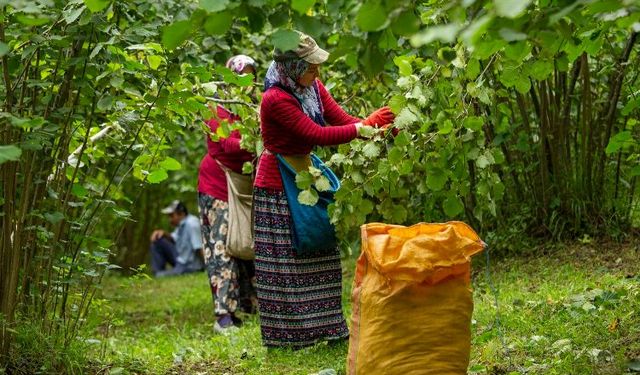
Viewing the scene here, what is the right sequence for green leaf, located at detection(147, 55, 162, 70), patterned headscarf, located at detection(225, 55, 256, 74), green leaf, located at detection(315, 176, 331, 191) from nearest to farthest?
green leaf, located at detection(147, 55, 162, 70) < green leaf, located at detection(315, 176, 331, 191) < patterned headscarf, located at detection(225, 55, 256, 74)

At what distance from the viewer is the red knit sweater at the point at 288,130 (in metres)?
5.02

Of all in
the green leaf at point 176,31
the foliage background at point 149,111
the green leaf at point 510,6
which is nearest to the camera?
the green leaf at point 510,6

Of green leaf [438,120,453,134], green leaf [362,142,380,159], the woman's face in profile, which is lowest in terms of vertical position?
green leaf [362,142,380,159]

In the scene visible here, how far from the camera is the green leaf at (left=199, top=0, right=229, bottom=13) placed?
276 centimetres

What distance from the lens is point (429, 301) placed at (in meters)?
3.84

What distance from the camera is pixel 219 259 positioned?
7.19 metres

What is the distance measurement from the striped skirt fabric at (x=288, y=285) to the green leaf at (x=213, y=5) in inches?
102

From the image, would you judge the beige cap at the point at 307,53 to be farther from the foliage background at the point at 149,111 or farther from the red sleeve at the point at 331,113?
the red sleeve at the point at 331,113

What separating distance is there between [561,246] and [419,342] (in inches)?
142

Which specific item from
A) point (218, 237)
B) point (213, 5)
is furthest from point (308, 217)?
point (213, 5)

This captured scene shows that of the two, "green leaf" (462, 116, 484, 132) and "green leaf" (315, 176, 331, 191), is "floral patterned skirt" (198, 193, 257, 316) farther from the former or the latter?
"green leaf" (462, 116, 484, 132)

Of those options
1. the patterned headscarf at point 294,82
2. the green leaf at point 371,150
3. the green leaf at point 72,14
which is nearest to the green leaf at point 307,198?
the green leaf at point 371,150

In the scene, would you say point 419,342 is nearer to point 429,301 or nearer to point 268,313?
point 429,301

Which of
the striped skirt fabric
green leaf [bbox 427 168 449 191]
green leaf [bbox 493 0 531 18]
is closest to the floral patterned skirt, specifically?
the striped skirt fabric
